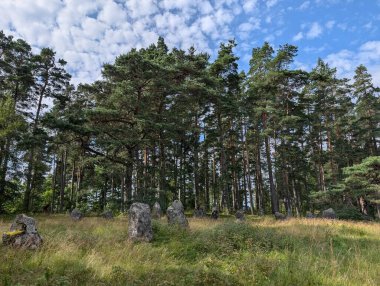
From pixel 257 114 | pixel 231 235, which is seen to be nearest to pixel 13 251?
pixel 231 235

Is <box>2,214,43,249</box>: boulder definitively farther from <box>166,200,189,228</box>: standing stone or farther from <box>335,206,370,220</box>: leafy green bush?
<box>335,206,370,220</box>: leafy green bush

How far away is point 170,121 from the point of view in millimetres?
24000

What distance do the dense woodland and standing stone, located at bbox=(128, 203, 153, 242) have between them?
1125cm

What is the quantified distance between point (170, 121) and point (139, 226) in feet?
51.0

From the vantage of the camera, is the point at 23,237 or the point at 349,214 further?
the point at 349,214

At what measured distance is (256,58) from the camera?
3034cm

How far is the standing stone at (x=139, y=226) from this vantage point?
350 inches

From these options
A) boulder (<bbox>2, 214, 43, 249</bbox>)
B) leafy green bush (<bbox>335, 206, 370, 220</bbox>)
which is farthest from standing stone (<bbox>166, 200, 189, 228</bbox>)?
leafy green bush (<bbox>335, 206, 370, 220</bbox>)

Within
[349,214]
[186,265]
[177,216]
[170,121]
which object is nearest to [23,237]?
[186,265]

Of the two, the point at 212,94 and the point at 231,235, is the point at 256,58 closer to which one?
the point at 212,94

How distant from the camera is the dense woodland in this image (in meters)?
21.3

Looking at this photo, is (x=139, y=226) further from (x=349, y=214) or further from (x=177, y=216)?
(x=349, y=214)

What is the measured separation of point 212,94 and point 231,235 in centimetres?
1632

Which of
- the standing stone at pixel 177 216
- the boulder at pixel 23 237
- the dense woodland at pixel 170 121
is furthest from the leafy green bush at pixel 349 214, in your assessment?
the boulder at pixel 23 237
